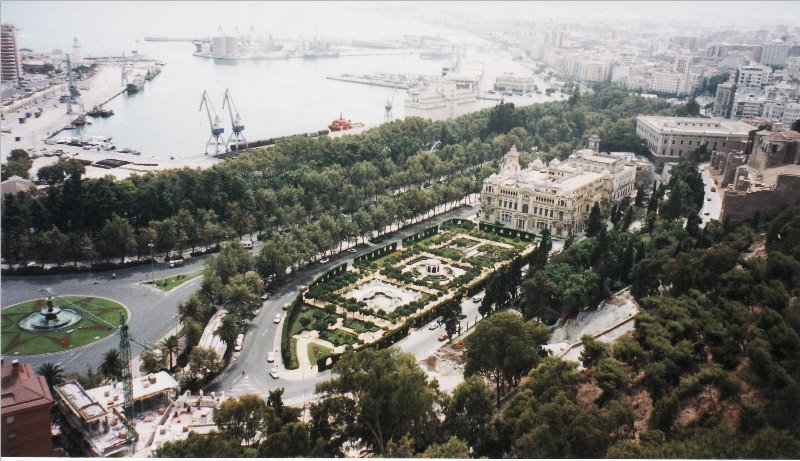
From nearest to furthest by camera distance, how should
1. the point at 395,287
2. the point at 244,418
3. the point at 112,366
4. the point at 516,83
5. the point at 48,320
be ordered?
1. the point at 244,418
2. the point at 112,366
3. the point at 48,320
4. the point at 395,287
5. the point at 516,83

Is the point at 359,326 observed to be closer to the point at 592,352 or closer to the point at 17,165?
the point at 592,352

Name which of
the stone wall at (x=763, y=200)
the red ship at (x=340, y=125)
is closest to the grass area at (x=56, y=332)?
the stone wall at (x=763, y=200)

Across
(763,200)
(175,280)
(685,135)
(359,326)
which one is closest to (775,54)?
(685,135)

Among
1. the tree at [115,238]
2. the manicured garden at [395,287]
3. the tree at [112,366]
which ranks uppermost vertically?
the tree at [115,238]

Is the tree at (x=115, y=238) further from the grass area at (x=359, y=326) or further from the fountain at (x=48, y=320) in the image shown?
the grass area at (x=359, y=326)

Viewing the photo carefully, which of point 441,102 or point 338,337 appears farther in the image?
point 441,102

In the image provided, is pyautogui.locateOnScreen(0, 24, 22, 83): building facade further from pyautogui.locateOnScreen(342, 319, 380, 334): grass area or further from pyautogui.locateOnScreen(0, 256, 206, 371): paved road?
pyautogui.locateOnScreen(342, 319, 380, 334): grass area

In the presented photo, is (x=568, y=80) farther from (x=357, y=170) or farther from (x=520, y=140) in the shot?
(x=357, y=170)
